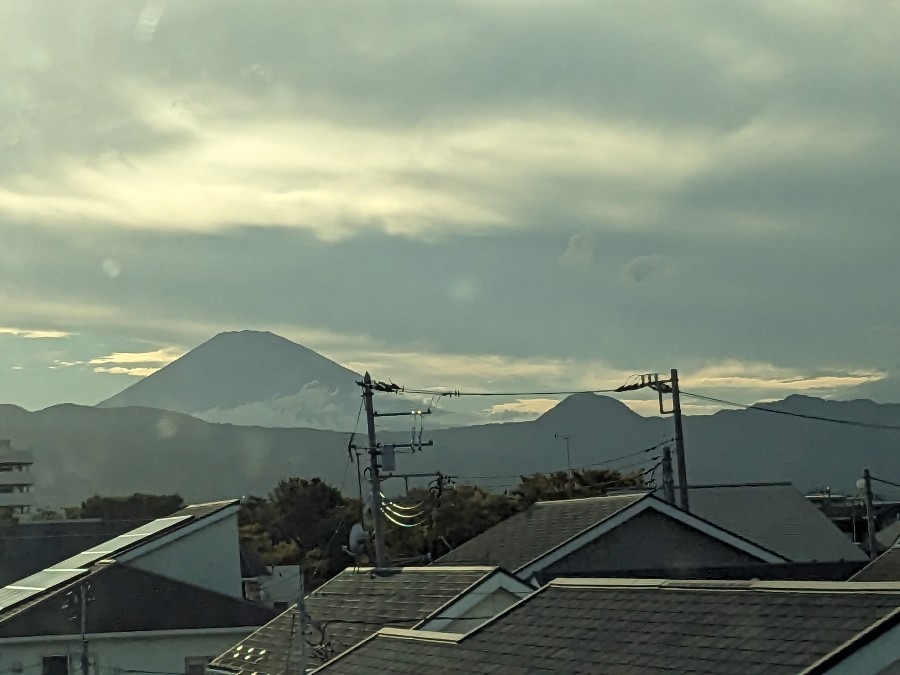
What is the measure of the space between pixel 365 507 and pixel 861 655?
2575 cm

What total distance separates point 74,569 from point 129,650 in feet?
29.0

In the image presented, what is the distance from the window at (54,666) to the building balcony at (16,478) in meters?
124

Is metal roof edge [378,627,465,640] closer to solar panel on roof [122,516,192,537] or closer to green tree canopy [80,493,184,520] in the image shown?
solar panel on roof [122,516,192,537]

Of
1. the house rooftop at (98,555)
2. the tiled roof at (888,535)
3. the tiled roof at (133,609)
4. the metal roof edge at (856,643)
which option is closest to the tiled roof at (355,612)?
the tiled roof at (133,609)

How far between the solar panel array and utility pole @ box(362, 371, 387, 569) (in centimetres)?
1025

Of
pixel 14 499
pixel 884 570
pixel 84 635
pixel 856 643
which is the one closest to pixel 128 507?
pixel 14 499

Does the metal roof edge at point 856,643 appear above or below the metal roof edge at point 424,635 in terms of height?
above

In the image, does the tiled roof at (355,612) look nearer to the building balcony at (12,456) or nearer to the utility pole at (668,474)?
the utility pole at (668,474)

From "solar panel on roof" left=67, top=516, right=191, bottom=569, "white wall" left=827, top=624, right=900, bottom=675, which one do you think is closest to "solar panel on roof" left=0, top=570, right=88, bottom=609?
"solar panel on roof" left=67, top=516, right=191, bottom=569

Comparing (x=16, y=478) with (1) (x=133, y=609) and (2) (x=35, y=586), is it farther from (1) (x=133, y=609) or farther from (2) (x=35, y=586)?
(1) (x=133, y=609)

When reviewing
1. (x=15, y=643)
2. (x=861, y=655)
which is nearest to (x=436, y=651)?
(x=861, y=655)

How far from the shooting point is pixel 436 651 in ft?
59.3

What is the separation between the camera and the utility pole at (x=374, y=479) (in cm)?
3409

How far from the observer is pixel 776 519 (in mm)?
58469
